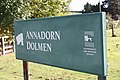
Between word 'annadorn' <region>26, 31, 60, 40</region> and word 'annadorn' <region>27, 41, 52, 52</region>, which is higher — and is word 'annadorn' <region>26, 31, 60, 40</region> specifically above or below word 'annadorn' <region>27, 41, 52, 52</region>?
above

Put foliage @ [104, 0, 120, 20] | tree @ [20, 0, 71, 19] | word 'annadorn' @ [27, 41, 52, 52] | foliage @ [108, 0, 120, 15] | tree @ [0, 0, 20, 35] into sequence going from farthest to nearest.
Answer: foliage @ [108, 0, 120, 15] → foliage @ [104, 0, 120, 20] → tree @ [20, 0, 71, 19] → tree @ [0, 0, 20, 35] → word 'annadorn' @ [27, 41, 52, 52]

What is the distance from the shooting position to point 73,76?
29.7 feet

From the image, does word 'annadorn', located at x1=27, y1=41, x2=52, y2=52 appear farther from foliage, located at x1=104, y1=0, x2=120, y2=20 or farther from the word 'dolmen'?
foliage, located at x1=104, y1=0, x2=120, y2=20

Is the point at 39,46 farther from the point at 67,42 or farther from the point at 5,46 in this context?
the point at 5,46

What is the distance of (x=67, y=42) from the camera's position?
517 cm

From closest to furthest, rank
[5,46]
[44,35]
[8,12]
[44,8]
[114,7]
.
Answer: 1. [44,35]
2. [8,12]
3. [44,8]
4. [5,46]
5. [114,7]

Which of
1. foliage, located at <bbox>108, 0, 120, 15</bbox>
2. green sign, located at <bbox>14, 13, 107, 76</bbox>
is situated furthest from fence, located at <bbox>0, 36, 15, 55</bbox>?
foliage, located at <bbox>108, 0, 120, 15</bbox>

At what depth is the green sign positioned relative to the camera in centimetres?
448

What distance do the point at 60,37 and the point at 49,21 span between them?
0.54 meters

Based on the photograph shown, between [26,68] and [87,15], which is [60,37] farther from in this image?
[26,68]

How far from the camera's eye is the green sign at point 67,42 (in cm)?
448

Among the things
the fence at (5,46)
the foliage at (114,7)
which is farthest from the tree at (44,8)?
the foliage at (114,7)

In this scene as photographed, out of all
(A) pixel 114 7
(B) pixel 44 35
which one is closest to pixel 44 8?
(B) pixel 44 35

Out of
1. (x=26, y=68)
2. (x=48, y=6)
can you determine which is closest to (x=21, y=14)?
(x=48, y=6)
